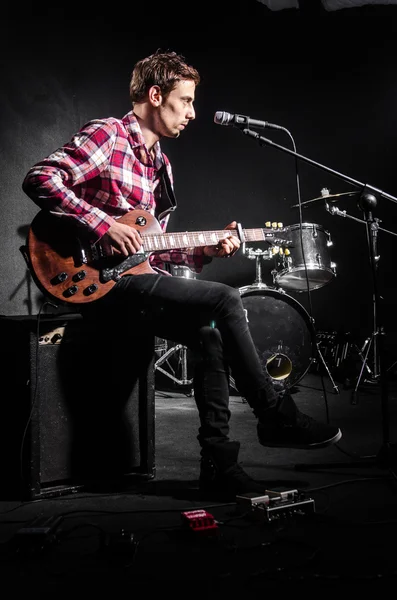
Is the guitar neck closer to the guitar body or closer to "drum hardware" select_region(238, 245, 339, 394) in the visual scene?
the guitar body

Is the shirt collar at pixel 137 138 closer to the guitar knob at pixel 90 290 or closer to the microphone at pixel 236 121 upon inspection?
the microphone at pixel 236 121

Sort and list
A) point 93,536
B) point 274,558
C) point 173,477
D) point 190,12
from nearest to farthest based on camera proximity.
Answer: point 274,558 < point 93,536 < point 173,477 < point 190,12

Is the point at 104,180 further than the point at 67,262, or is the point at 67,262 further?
the point at 104,180

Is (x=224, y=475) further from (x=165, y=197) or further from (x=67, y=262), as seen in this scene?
(x=165, y=197)

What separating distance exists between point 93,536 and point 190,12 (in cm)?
577

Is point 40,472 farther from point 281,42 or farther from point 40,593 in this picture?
point 281,42

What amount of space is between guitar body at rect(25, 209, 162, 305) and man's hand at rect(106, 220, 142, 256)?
4 cm

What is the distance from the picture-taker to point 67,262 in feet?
7.07

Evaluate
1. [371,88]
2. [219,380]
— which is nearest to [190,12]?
[371,88]

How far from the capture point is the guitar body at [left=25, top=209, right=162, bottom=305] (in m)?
2.11

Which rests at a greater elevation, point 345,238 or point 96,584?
point 345,238

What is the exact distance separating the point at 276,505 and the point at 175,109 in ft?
6.09

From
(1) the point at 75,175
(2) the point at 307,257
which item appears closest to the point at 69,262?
(1) the point at 75,175

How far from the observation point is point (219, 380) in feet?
7.00
